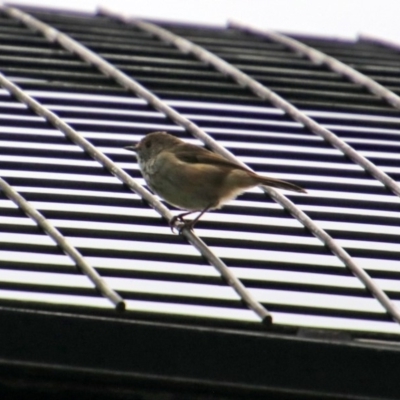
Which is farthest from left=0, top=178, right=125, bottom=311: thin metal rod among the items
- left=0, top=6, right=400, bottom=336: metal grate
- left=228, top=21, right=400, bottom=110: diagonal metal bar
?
left=228, top=21, right=400, bottom=110: diagonal metal bar

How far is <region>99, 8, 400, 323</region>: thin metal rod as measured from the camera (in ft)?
18.5

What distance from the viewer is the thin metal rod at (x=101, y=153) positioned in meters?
5.46

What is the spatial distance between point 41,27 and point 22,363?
261 inches

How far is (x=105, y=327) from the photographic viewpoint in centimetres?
426

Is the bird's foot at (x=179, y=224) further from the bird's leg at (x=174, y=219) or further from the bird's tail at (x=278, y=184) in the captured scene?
the bird's tail at (x=278, y=184)

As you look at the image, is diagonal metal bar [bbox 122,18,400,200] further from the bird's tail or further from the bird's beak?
the bird's beak

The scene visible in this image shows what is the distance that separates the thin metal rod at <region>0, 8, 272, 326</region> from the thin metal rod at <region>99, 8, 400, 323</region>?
207 mm

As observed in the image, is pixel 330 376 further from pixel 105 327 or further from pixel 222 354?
pixel 105 327

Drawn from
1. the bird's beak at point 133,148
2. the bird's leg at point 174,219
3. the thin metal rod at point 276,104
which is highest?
the thin metal rod at point 276,104

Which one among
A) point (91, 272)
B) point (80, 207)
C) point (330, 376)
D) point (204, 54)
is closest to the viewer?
point (330, 376)

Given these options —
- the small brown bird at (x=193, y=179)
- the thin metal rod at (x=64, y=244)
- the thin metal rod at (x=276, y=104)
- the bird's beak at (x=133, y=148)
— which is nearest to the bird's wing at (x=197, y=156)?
the small brown bird at (x=193, y=179)

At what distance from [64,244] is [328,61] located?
505 cm

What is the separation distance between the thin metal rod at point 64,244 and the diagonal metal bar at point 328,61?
369 cm

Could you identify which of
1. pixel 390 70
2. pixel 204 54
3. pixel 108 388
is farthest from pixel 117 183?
pixel 390 70
